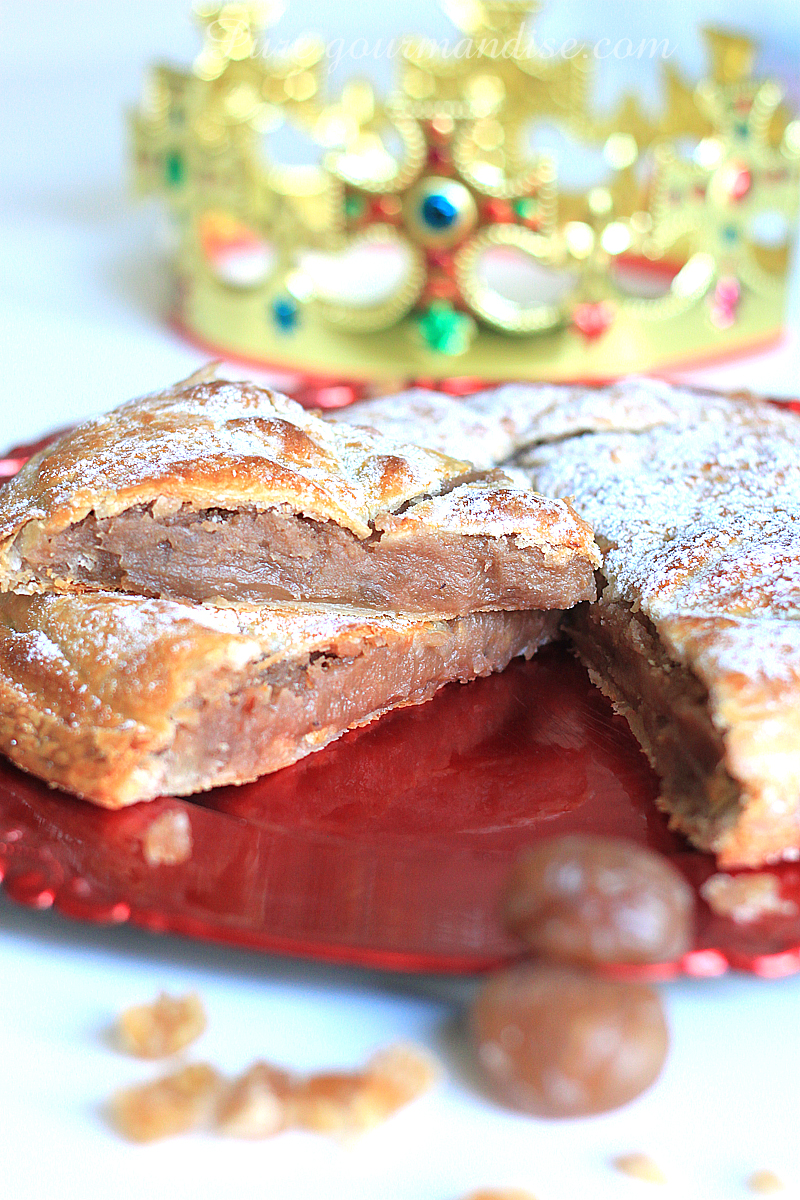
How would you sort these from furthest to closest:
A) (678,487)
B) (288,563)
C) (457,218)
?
(457,218) < (678,487) < (288,563)

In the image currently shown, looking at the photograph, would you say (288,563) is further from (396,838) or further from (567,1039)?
(567,1039)

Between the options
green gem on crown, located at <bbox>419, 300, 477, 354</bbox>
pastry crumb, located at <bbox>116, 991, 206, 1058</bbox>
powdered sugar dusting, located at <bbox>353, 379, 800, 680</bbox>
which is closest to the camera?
pastry crumb, located at <bbox>116, 991, 206, 1058</bbox>

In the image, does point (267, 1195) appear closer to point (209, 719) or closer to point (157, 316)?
point (209, 719)

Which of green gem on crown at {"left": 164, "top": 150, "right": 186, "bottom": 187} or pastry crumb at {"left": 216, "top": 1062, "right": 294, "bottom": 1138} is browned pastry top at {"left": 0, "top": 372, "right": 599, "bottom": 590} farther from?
green gem on crown at {"left": 164, "top": 150, "right": 186, "bottom": 187}

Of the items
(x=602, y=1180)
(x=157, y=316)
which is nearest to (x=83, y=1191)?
(x=602, y=1180)

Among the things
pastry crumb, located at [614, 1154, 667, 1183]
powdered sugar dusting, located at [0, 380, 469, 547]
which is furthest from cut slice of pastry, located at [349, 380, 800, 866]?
pastry crumb, located at [614, 1154, 667, 1183]

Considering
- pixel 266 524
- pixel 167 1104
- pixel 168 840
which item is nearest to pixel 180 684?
pixel 168 840
